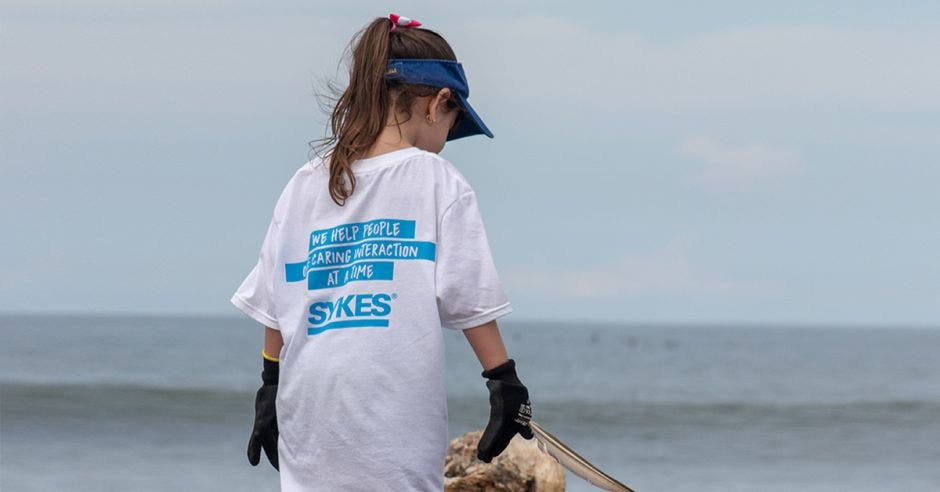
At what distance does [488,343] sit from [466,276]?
151 mm

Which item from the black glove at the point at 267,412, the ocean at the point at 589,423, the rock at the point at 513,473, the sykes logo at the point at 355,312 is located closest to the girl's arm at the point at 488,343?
the sykes logo at the point at 355,312

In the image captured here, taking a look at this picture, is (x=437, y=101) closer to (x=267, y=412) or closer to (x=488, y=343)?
(x=488, y=343)

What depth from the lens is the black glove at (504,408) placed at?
91.7 inches

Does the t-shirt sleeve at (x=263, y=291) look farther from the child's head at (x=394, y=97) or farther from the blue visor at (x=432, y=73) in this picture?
the blue visor at (x=432, y=73)

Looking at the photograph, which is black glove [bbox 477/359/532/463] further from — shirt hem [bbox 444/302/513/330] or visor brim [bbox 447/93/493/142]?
visor brim [bbox 447/93/493/142]

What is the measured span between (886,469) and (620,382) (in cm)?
1566

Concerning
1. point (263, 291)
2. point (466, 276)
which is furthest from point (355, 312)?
point (263, 291)

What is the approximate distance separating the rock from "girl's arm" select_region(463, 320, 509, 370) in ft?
8.71

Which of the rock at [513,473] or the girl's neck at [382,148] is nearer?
the girl's neck at [382,148]

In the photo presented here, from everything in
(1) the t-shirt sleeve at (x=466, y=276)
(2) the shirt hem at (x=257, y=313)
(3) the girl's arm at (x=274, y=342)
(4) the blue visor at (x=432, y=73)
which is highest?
(4) the blue visor at (x=432, y=73)

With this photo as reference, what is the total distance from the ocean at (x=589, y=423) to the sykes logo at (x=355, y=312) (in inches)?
283

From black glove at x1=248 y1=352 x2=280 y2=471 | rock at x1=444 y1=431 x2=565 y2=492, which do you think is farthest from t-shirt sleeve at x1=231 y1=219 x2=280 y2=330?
rock at x1=444 y1=431 x2=565 y2=492

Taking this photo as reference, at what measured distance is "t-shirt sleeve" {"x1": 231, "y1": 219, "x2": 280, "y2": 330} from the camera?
253 centimetres

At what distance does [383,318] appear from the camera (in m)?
2.28
